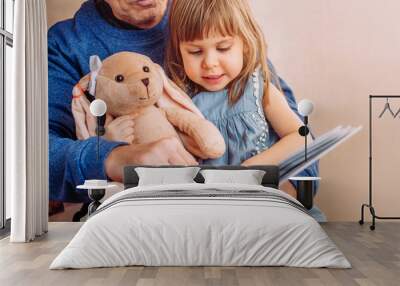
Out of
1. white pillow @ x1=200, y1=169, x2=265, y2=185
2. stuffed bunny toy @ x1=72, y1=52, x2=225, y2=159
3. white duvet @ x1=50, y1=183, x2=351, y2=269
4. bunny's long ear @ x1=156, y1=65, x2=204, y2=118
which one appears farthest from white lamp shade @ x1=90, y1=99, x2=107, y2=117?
white duvet @ x1=50, y1=183, x2=351, y2=269

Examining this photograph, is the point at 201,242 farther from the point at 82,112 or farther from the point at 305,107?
the point at 82,112

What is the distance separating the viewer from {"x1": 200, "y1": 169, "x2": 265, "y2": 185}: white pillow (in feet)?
22.5

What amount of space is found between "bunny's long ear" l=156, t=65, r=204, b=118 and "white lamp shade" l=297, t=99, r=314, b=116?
50.6 inches

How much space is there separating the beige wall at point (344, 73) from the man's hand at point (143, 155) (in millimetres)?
1740

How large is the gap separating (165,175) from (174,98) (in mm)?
1232

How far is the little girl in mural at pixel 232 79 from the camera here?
7.63 m

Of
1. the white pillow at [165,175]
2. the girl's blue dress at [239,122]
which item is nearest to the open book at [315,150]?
the girl's blue dress at [239,122]

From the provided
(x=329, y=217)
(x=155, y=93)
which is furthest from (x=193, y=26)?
(x=329, y=217)

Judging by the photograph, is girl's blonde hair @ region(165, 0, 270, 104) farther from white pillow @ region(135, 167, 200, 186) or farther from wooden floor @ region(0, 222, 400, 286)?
wooden floor @ region(0, 222, 400, 286)

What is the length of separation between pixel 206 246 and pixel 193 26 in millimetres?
3892

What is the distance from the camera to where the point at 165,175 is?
6.96 m

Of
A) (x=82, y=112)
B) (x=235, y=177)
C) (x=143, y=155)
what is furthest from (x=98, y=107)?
(x=235, y=177)

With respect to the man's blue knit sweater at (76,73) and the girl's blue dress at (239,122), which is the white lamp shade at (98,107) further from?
the girl's blue dress at (239,122)

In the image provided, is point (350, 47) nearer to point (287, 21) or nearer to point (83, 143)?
point (287, 21)
